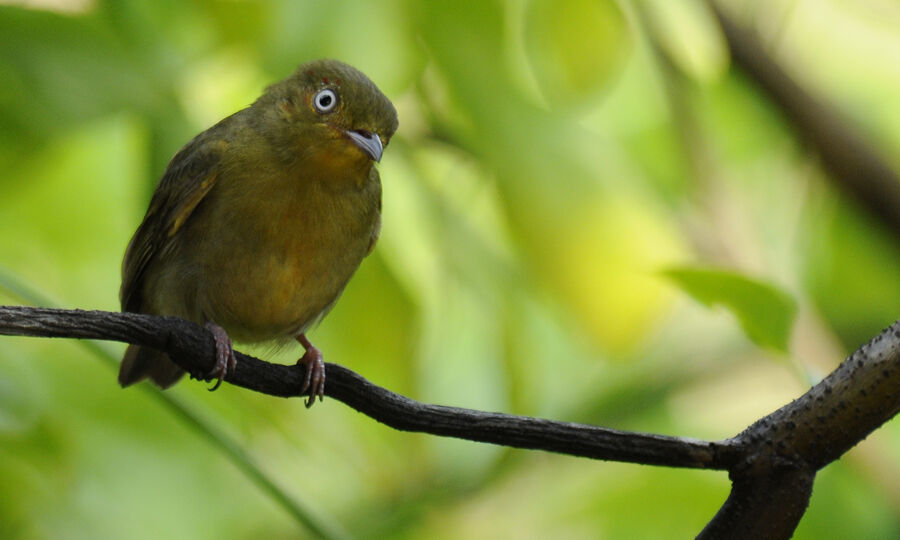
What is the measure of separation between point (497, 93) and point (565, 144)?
25 cm

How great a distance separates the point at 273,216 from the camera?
3.25 meters

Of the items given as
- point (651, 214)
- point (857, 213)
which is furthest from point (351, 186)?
point (857, 213)

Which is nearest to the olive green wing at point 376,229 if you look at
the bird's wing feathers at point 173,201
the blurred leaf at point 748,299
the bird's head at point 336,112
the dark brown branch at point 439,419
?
the bird's head at point 336,112

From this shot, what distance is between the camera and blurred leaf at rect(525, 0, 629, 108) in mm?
2947

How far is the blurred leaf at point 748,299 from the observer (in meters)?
2.21

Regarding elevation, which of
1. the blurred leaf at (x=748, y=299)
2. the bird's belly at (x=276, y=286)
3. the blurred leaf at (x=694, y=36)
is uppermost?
the blurred leaf at (x=694, y=36)

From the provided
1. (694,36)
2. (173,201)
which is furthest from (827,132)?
(173,201)

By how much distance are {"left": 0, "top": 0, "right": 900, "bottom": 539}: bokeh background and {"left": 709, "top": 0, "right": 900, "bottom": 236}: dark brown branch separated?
3.5 inches

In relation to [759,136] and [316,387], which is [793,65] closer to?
[759,136]

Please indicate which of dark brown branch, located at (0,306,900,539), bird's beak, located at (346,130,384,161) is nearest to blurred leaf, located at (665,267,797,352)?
dark brown branch, located at (0,306,900,539)

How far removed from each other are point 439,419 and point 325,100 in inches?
70.1

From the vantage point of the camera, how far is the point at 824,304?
13.9ft

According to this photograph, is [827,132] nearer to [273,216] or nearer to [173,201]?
[273,216]

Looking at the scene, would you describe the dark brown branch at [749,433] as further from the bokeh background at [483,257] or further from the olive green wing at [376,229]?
the olive green wing at [376,229]
